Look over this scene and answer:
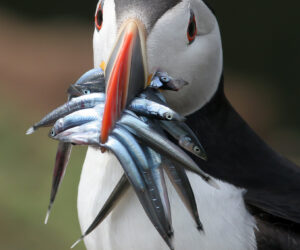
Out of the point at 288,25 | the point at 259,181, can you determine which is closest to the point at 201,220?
the point at 259,181

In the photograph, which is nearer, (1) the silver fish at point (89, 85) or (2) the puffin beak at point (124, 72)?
(2) the puffin beak at point (124, 72)

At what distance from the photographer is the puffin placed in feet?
5.25

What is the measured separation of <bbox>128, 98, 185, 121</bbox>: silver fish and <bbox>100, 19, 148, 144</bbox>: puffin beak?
2 centimetres

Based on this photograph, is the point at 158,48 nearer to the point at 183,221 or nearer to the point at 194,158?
the point at 194,158

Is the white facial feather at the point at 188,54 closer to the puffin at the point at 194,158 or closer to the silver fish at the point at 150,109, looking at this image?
the puffin at the point at 194,158

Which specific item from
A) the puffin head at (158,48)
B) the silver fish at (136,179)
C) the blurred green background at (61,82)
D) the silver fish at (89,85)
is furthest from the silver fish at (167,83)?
the blurred green background at (61,82)

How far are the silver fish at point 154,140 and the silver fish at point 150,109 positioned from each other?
0.03 meters

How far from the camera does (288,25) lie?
19.4ft

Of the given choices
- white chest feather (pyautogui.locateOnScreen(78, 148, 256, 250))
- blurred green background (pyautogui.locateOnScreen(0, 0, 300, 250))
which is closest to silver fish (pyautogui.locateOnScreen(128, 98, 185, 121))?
white chest feather (pyautogui.locateOnScreen(78, 148, 256, 250))

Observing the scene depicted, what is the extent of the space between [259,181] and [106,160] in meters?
0.45

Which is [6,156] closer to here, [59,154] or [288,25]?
[288,25]

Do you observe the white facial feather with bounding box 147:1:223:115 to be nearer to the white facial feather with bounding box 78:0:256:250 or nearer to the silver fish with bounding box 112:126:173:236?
the white facial feather with bounding box 78:0:256:250

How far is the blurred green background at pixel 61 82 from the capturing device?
4.27 m

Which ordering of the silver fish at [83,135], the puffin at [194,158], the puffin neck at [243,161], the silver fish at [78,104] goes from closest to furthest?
the silver fish at [83,135]
the silver fish at [78,104]
the puffin at [194,158]
the puffin neck at [243,161]
